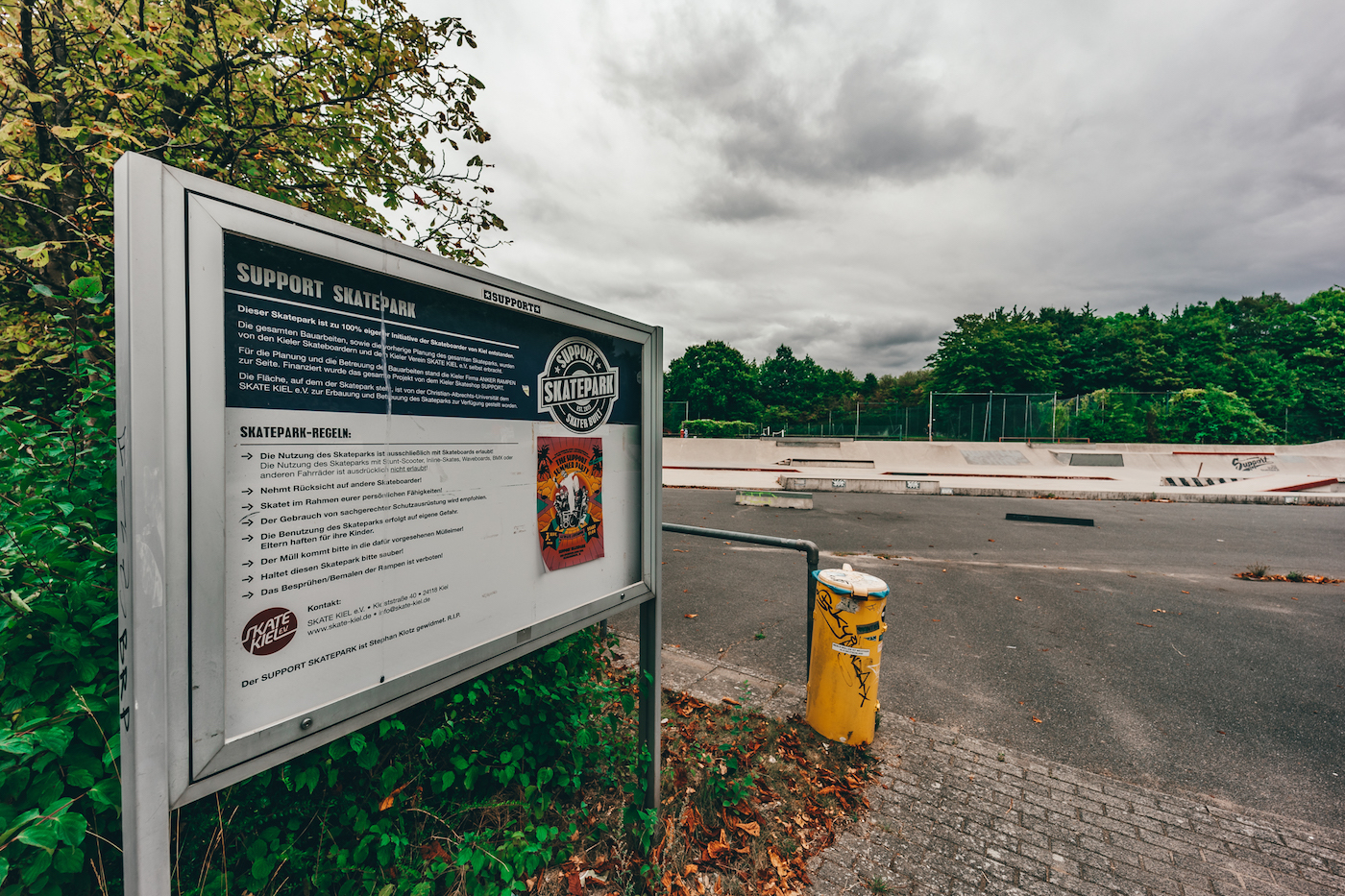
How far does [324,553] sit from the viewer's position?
1291 mm

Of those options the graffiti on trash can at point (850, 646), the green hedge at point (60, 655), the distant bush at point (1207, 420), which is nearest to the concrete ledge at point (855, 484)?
the graffiti on trash can at point (850, 646)

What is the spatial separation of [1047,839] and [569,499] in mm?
2917

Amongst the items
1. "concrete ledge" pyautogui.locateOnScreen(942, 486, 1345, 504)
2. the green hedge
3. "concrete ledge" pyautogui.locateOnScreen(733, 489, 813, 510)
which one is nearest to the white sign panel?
the green hedge

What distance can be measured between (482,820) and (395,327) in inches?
88.5

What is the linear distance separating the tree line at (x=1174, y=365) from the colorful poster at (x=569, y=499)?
33.5 meters

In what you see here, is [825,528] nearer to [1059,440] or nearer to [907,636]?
[907,636]

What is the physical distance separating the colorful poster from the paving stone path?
1864 mm

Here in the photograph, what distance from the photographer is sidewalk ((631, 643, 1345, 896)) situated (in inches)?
88.2

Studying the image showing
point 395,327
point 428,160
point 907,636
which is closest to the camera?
point 395,327

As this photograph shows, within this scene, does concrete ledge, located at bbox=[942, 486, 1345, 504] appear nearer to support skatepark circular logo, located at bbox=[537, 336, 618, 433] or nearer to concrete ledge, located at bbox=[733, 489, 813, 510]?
concrete ledge, located at bbox=[733, 489, 813, 510]

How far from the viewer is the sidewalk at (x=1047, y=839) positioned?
2240 mm

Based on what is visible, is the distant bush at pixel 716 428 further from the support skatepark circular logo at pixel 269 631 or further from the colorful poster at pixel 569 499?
the support skatepark circular logo at pixel 269 631

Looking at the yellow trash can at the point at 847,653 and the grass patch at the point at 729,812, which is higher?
the yellow trash can at the point at 847,653

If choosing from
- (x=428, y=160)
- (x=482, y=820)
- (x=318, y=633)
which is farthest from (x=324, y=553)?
(x=428, y=160)
